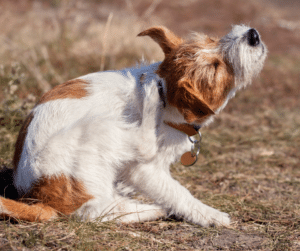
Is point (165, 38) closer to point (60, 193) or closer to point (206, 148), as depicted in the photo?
point (60, 193)

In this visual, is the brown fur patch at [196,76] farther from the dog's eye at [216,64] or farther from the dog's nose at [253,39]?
the dog's nose at [253,39]

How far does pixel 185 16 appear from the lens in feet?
41.9

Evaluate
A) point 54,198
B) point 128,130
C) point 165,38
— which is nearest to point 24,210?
point 54,198

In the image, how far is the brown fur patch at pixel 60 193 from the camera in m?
2.42

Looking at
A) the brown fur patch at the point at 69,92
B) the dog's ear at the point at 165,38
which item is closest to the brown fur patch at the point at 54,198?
the brown fur patch at the point at 69,92

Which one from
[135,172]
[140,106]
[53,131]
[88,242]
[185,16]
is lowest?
[88,242]

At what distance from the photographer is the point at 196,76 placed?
8.15 ft

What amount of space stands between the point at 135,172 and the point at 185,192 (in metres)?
0.49

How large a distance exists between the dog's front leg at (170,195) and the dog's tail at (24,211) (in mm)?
737

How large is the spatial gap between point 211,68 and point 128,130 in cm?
85

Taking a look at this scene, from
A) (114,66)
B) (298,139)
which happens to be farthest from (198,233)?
(114,66)

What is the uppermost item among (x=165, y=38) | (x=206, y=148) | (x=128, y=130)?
(x=165, y=38)

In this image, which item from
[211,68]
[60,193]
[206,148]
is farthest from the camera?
[206,148]

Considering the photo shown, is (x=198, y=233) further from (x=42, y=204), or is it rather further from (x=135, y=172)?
(x=42, y=204)
